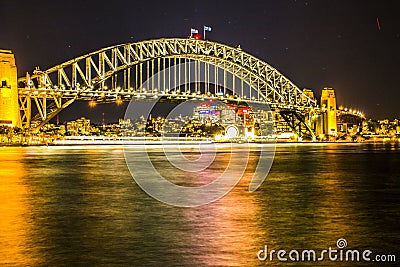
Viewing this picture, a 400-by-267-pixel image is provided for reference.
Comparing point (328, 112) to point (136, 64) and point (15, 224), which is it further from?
point (15, 224)

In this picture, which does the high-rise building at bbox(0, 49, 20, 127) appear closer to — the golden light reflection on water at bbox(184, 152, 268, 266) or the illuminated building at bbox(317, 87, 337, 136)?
the golden light reflection on water at bbox(184, 152, 268, 266)

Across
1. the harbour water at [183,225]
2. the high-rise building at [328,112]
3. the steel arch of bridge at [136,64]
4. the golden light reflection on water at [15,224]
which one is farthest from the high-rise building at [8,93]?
the high-rise building at [328,112]

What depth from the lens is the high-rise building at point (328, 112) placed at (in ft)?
360

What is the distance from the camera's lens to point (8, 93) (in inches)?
2447

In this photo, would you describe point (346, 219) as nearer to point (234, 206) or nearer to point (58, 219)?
point (234, 206)

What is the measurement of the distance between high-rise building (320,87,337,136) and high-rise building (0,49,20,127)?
2478 inches

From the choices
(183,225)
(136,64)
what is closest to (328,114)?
(136,64)

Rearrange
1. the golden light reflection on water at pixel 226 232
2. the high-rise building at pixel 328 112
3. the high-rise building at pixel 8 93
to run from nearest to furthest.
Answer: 1. the golden light reflection on water at pixel 226 232
2. the high-rise building at pixel 8 93
3. the high-rise building at pixel 328 112

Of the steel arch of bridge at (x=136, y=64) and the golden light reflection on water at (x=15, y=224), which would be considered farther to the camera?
the steel arch of bridge at (x=136, y=64)

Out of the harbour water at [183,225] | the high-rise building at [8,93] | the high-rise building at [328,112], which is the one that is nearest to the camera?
the harbour water at [183,225]

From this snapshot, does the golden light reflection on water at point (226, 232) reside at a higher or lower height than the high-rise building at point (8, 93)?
lower

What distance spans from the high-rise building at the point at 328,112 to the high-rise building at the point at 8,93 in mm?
62931

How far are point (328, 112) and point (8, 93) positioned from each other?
65.3 meters

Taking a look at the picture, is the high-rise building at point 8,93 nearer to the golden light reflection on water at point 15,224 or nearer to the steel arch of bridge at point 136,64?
the steel arch of bridge at point 136,64
